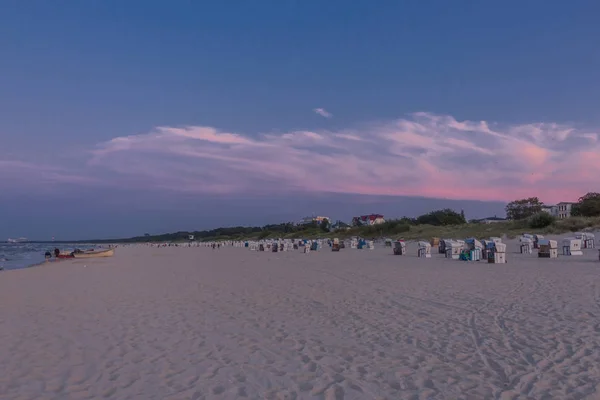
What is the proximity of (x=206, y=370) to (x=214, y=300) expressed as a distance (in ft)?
17.7

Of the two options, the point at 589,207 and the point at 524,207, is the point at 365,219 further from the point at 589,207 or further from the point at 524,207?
the point at 589,207

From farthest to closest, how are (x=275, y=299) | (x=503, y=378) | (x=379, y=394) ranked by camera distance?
(x=275, y=299)
(x=503, y=378)
(x=379, y=394)

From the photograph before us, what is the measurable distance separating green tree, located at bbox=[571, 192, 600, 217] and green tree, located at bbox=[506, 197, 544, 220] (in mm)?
13096

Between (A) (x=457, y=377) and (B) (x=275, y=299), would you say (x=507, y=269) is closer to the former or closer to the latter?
(B) (x=275, y=299)

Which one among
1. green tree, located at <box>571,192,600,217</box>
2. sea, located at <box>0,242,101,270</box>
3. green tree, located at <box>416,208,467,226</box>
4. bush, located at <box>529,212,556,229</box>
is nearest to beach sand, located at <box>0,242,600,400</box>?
sea, located at <box>0,242,101,270</box>

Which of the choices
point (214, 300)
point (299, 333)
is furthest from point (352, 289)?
point (299, 333)

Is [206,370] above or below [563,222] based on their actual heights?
below

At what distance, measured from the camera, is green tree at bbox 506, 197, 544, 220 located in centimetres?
6712

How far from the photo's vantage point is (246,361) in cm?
573

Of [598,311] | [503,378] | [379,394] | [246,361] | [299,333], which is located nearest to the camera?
[379,394]

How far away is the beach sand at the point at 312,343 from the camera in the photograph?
4.72 meters

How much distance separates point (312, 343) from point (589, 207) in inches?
2007

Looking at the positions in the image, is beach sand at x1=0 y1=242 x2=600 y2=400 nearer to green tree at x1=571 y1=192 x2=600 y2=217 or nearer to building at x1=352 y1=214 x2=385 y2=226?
green tree at x1=571 y1=192 x2=600 y2=217

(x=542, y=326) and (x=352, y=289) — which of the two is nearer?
(x=542, y=326)
